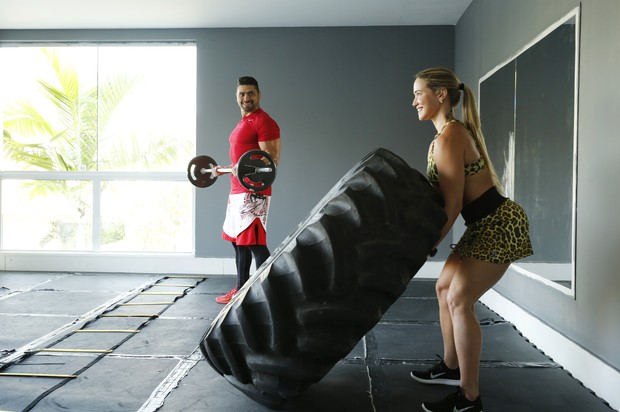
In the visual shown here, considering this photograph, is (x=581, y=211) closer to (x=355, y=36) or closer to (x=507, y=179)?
(x=507, y=179)

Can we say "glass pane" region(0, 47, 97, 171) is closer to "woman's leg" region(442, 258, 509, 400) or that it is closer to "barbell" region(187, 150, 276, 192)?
"barbell" region(187, 150, 276, 192)

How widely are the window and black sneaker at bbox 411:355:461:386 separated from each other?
408cm

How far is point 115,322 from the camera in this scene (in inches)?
150

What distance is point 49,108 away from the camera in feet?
20.5

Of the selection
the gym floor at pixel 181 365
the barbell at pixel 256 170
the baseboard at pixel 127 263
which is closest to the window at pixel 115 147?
the baseboard at pixel 127 263

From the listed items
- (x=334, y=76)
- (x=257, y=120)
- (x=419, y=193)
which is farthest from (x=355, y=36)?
(x=419, y=193)

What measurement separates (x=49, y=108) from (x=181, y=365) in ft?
14.6

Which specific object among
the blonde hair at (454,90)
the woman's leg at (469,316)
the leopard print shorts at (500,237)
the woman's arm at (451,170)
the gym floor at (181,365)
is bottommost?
the gym floor at (181,365)

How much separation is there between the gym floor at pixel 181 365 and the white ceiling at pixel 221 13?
9.10 ft

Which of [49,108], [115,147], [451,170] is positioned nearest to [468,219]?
[451,170]

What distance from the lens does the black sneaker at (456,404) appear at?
7.22ft

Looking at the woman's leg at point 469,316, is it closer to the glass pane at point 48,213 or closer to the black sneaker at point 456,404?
the black sneaker at point 456,404

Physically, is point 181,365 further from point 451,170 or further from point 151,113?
point 151,113

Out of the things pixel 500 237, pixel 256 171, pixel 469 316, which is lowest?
pixel 469 316
